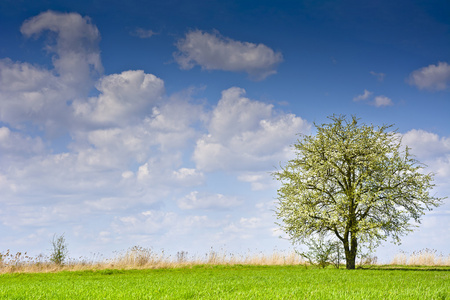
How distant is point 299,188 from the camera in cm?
3272

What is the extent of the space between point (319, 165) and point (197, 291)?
22.4 m

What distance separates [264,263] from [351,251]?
28.1 feet

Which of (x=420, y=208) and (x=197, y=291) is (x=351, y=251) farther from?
(x=197, y=291)

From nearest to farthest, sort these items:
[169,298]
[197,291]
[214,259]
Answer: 1. [169,298]
2. [197,291]
3. [214,259]

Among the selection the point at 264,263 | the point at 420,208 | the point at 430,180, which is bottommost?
the point at 264,263

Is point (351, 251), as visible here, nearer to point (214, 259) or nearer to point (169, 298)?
point (214, 259)

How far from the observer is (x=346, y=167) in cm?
3294

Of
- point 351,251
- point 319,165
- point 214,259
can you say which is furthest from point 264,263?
point 319,165

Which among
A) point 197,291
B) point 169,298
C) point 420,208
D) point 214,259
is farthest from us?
point 214,259

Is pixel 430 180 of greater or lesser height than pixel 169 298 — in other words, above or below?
above

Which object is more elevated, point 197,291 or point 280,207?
point 280,207

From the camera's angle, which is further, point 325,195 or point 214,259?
point 214,259

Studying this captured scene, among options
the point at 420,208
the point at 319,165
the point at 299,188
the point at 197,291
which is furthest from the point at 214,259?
the point at 197,291

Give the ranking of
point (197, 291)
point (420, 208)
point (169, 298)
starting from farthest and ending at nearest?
point (420, 208) → point (197, 291) → point (169, 298)
